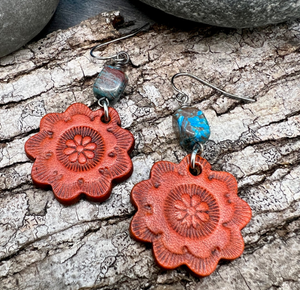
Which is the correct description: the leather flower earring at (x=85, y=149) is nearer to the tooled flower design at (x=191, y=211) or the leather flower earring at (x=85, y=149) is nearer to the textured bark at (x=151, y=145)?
the textured bark at (x=151, y=145)

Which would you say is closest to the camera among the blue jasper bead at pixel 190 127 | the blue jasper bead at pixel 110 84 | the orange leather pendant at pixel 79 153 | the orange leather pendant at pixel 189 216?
the orange leather pendant at pixel 189 216

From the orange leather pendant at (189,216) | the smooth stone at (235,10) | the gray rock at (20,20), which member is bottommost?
the orange leather pendant at (189,216)

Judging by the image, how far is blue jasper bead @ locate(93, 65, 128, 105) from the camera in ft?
6.23

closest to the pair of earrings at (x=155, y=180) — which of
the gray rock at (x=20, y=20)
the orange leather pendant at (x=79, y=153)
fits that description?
the orange leather pendant at (x=79, y=153)

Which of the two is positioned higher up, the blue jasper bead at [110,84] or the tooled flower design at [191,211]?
the blue jasper bead at [110,84]

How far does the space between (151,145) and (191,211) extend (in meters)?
0.45

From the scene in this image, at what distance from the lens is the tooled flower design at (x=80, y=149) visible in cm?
175

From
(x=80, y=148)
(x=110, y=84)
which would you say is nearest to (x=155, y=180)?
(x=80, y=148)

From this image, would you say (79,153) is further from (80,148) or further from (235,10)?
(235,10)

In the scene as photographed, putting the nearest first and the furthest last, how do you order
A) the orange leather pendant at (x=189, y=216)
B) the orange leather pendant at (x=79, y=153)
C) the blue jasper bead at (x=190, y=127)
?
the orange leather pendant at (x=189, y=216) < the orange leather pendant at (x=79, y=153) < the blue jasper bead at (x=190, y=127)

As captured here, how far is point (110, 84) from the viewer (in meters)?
1.90

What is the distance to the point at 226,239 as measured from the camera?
1554 millimetres

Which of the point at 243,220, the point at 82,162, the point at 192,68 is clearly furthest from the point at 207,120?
the point at 82,162

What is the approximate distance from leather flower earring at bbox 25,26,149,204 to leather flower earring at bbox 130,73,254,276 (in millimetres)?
187
